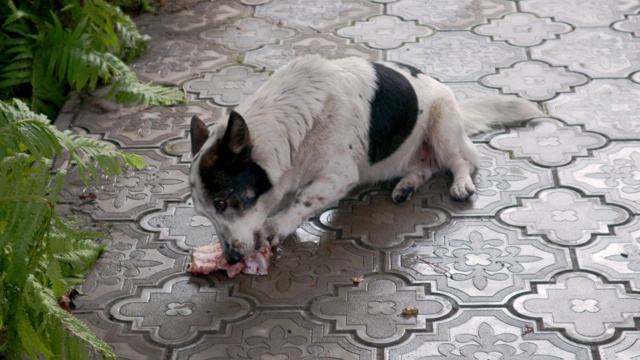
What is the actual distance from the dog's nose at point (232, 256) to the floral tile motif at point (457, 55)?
2194 millimetres

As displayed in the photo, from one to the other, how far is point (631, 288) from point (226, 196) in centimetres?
162

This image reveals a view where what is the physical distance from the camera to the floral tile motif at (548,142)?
180 inches

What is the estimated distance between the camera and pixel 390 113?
423 centimetres

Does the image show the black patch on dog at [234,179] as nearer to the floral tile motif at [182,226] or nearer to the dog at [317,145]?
the dog at [317,145]

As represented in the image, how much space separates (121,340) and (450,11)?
3.84 metres

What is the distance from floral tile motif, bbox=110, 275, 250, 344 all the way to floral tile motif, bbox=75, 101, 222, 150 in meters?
1.31

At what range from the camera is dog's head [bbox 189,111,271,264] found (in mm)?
3574

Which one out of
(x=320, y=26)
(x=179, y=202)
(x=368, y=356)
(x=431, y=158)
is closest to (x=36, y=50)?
(x=179, y=202)

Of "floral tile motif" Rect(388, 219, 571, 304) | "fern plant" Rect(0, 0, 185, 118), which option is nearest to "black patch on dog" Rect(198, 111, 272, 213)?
"floral tile motif" Rect(388, 219, 571, 304)

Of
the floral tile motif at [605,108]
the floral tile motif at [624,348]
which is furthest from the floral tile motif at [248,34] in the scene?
the floral tile motif at [624,348]

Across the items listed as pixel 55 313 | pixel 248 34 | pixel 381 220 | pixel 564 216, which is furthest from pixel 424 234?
pixel 248 34

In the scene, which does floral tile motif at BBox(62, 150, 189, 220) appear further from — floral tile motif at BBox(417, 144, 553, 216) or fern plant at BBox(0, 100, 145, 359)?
floral tile motif at BBox(417, 144, 553, 216)

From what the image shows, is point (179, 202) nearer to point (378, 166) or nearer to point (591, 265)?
point (378, 166)

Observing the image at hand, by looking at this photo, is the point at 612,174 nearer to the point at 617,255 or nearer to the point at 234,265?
the point at 617,255
